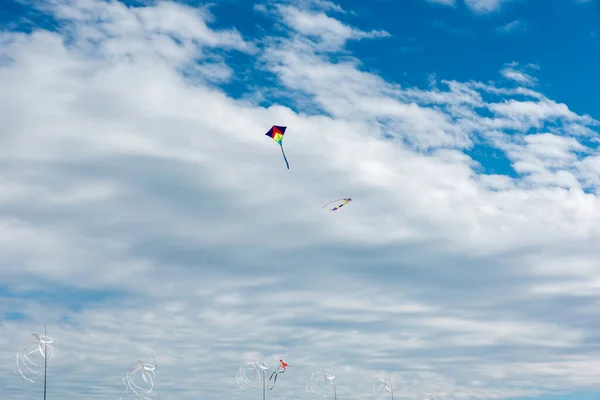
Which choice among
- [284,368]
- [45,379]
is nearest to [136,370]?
[45,379]

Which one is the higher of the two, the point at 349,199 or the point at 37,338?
the point at 349,199

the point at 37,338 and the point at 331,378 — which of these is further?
the point at 331,378

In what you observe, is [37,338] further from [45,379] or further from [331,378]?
[331,378]

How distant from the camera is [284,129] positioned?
5930 inches

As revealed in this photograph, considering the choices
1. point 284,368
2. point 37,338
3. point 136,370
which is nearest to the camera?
point 37,338

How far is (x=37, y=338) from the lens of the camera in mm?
145000

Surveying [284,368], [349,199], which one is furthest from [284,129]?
[284,368]

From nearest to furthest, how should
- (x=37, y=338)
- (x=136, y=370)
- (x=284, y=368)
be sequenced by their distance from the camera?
(x=37, y=338), (x=136, y=370), (x=284, y=368)

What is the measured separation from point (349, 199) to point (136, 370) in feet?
176

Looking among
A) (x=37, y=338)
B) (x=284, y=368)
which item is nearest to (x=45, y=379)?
(x=37, y=338)

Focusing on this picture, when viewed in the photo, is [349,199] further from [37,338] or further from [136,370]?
[37,338]

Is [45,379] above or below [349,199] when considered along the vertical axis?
below

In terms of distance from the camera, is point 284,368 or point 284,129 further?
point 284,368

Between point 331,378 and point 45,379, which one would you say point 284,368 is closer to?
point 331,378
